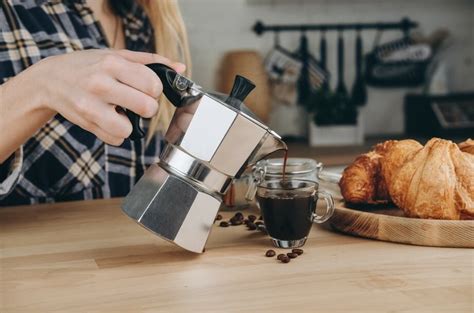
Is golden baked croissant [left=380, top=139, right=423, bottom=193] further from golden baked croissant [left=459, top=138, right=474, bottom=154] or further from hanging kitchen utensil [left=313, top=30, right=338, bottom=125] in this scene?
hanging kitchen utensil [left=313, top=30, right=338, bottom=125]


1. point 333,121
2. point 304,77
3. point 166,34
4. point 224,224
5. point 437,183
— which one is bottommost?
point 333,121

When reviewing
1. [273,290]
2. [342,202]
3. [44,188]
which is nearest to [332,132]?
[44,188]

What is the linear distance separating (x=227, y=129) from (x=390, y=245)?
0.99 feet

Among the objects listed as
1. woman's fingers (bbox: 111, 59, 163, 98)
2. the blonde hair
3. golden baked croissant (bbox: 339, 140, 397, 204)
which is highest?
woman's fingers (bbox: 111, 59, 163, 98)

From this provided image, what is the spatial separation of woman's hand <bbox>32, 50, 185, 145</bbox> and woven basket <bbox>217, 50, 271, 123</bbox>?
1978 millimetres

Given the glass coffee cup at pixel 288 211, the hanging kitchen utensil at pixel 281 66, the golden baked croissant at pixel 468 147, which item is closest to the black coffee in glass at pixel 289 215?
the glass coffee cup at pixel 288 211

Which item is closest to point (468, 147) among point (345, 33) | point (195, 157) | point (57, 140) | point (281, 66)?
point (195, 157)

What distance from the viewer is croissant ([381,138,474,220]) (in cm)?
103

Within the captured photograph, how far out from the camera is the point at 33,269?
0.94 meters

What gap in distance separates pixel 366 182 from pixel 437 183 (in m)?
0.14

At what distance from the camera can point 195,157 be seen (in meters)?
0.94

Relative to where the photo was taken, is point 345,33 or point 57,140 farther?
point 345,33

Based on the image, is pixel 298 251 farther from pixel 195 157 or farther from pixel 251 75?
pixel 251 75

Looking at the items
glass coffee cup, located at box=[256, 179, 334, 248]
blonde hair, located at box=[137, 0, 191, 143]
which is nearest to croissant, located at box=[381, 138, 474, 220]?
glass coffee cup, located at box=[256, 179, 334, 248]
